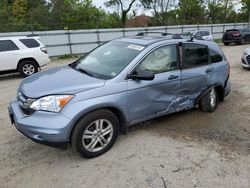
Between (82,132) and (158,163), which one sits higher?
(82,132)

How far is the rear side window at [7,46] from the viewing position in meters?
9.90

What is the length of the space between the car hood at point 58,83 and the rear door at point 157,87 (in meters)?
0.62

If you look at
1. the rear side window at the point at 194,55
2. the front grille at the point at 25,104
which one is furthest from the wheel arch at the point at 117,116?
the rear side window at the point at 194,55

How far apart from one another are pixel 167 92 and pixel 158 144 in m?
0.88

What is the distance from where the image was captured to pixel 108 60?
446cm

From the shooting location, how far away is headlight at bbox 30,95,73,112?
→ 3.45m

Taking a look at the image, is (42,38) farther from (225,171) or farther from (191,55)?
(225,171)

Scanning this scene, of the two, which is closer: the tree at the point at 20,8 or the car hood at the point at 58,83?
the car hood at the point at 58,83

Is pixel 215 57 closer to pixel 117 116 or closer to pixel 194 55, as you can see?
pixel 194 55

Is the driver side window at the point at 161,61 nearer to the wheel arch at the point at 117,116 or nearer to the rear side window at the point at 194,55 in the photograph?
the rear side window at the point at 194,55

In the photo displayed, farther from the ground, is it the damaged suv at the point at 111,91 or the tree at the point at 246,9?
the tree at the point at 246,9

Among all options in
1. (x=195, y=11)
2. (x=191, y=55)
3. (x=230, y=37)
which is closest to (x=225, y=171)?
(x=191, y=55)

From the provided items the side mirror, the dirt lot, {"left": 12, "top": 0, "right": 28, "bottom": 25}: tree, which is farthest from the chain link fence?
{"left": 12, "top": 0, "right": 28, "bottom": 25}: tree

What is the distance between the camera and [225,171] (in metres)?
3.52
